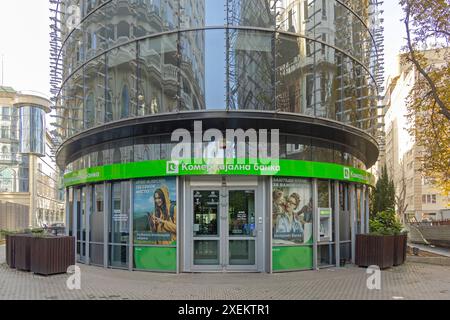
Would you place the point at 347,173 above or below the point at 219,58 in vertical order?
below

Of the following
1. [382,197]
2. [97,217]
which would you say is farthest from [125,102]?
[382,197]

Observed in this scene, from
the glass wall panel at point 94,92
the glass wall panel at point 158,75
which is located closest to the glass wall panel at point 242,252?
the glass wall panel at point 158,75

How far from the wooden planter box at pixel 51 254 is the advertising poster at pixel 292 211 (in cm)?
607

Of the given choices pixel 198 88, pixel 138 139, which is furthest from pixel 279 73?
pixel 138 139

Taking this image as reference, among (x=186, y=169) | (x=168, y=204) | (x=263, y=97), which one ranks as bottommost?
(x=168, y=204)

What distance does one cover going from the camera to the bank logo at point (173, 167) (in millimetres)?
13523

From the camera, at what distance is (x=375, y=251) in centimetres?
1468

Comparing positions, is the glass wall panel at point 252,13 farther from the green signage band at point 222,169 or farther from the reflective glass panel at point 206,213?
the reflective glass panel at point 206,213

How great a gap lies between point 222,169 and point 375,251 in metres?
5.70

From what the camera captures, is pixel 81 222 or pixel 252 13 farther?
pixel 81 222

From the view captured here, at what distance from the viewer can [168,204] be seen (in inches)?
543

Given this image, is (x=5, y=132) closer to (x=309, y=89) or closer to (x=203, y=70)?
(x=203, y=70)
